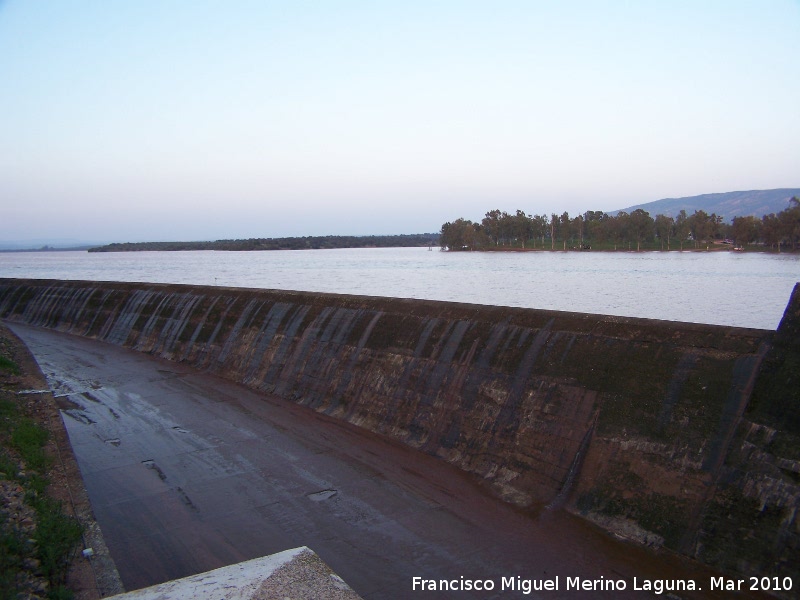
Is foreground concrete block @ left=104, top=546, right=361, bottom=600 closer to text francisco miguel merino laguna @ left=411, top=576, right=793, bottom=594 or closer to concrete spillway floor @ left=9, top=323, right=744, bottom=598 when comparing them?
concrete spillway floor @ left=9, top=323, right=744, bottom=598

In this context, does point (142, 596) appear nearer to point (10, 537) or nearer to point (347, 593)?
point (347, 593)

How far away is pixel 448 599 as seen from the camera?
7.93 meters

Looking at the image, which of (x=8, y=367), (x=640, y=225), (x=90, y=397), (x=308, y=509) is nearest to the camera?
(x=308, y=509)

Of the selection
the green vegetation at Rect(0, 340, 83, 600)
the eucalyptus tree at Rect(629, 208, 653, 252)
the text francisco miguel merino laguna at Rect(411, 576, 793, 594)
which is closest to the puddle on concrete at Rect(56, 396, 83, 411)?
the green vegetation at Rect(0, 340, 83, 600)

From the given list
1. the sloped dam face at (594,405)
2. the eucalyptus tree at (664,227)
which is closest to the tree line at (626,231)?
the eucalyptus tree at (664,227)

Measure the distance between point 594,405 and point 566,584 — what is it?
357cm

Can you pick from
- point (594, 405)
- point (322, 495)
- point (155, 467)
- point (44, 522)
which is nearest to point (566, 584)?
point (594, 405)

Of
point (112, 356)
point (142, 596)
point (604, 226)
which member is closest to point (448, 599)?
point (142, 596)

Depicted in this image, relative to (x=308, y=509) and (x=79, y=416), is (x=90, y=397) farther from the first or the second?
(x=308, y=509)

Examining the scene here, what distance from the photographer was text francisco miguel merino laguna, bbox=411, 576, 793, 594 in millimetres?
7871

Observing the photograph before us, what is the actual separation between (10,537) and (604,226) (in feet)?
415

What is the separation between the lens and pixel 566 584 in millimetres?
8234

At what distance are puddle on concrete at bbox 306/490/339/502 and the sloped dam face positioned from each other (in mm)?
2725

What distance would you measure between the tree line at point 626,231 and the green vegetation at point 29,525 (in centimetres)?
10286
